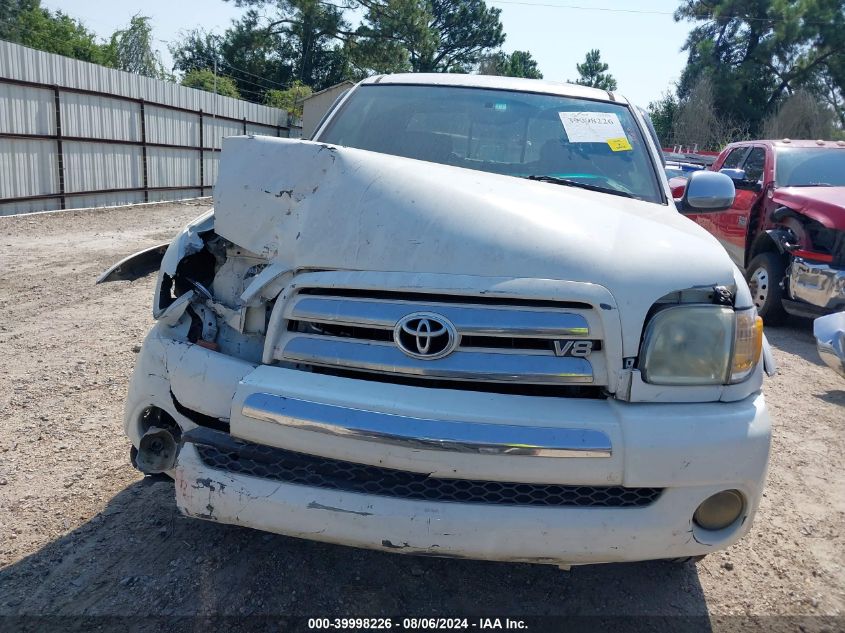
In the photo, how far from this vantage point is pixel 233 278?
2.58 metres

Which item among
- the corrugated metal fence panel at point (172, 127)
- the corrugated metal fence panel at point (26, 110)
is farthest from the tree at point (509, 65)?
the corrugated metal fence panel at point (26, 110)

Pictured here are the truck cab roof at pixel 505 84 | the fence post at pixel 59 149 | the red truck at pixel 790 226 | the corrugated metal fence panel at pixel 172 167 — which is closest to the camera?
the truck cab roof at pixel 505 84

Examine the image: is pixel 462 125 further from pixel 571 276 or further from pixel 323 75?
pixel 323 75

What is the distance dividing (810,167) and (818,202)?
4.31 feet

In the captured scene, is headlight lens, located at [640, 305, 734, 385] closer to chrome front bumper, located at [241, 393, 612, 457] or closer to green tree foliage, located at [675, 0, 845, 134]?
chrome front bumper, located at [241, 393, 612, 457]

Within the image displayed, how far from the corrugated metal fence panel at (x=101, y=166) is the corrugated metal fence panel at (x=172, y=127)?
2.72ft

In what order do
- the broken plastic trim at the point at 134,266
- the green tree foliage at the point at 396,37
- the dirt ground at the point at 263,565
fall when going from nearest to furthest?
the dirt ground at the point at 263,565 → the broken plastic trim at the point at 134,266 → the green tree foliage at the point at 396,37

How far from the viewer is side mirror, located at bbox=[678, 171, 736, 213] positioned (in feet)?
11.3

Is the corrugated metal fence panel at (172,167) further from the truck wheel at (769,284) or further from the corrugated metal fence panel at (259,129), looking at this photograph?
the truck wheel at (769,284)

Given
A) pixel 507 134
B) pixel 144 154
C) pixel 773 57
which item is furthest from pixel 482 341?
pixel 773 57

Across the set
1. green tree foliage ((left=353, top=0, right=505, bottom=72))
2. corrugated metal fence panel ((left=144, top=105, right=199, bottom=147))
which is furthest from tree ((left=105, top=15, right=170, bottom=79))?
corrugated metal fence panel ((left=144, top=105, right=199, bottom=147))

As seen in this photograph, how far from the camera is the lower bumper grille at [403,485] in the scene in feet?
6.75

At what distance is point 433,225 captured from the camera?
2.28 m

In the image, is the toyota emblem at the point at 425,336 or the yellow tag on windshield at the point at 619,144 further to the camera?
the yellow tag on windshield at the point at 619,144
